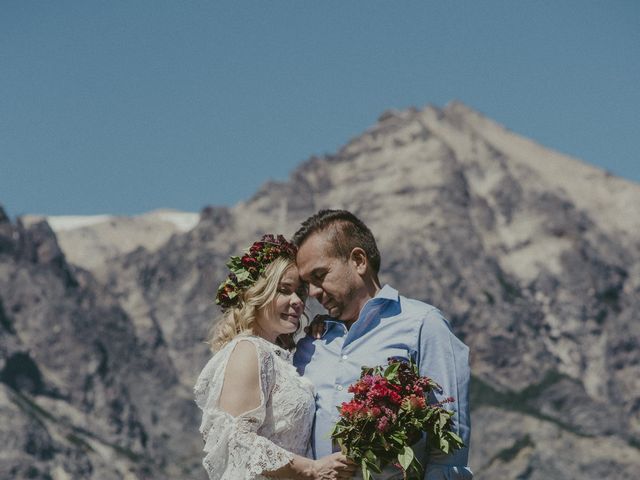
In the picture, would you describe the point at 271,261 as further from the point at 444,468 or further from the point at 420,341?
the point at 444,468

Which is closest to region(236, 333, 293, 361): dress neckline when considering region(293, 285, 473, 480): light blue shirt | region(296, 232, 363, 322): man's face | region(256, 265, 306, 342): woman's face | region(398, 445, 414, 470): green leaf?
region(256, 265, 306, 342): woman's face

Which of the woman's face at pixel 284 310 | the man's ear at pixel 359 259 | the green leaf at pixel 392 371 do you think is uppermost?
the man's ear at pixel 359 259

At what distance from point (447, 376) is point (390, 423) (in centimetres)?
92

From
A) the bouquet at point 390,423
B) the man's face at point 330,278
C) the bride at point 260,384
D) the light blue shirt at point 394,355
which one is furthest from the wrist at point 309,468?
the man's face at point 330,278

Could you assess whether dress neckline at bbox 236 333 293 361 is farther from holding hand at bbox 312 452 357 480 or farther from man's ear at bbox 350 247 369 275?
holding hand at bbox 312 452 357 480

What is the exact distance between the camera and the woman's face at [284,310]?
525 inches

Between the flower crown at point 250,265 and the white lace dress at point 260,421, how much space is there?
76 centimetres

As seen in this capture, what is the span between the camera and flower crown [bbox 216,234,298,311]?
13500 mm

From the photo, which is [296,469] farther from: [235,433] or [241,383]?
[241,383]

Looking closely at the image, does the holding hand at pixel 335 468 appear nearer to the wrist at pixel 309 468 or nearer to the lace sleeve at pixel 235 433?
the wrist at pixel 309 468

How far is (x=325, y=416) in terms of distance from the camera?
41.7 ft

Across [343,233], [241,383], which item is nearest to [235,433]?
[241,383]

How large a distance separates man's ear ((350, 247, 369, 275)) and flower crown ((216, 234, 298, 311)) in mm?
867

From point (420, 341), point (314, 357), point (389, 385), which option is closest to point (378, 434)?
point (389, 385)
